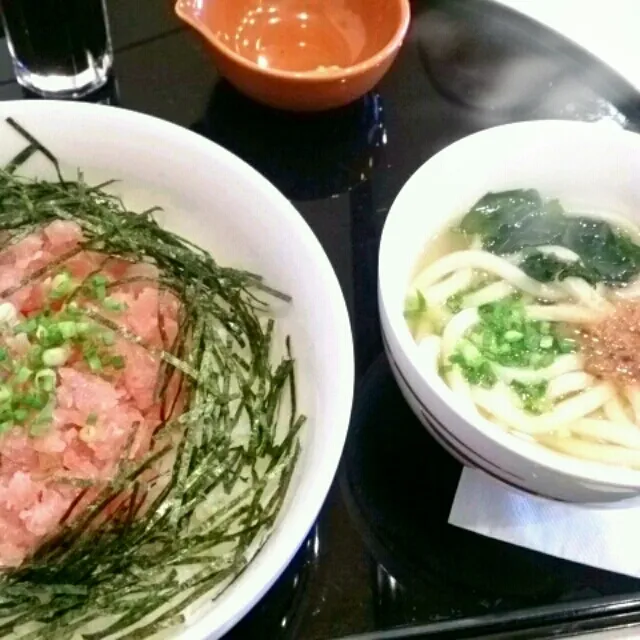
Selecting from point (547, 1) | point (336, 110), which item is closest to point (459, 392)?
point (336, 110)

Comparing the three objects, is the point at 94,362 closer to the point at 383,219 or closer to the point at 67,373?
the point at 67,373

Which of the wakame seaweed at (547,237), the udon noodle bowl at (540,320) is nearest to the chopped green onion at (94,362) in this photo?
the udon noodle bowl at (540,320)

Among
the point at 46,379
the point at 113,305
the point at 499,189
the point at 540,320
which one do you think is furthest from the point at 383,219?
the point at 46,379

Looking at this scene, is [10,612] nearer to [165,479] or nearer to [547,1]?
[165,479]

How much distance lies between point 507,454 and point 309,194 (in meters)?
0.57

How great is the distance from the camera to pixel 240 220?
3.56ft

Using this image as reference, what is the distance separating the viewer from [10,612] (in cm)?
84

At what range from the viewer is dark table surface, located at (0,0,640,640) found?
0.91 meters

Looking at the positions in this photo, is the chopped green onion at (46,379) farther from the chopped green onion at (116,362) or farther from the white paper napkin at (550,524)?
the white paper napkin at (550,524)

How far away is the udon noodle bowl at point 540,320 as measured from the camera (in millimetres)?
968

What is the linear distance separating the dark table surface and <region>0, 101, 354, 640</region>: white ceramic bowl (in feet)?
0.40

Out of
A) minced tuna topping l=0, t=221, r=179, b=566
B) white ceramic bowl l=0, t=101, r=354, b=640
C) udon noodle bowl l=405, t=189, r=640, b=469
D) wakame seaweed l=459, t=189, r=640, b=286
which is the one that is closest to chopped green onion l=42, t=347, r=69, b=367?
minced tuna topping l=0, t=221, r=179, b=566

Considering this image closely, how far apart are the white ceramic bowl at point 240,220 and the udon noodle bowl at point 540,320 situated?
122mm

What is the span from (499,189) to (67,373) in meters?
0.60
